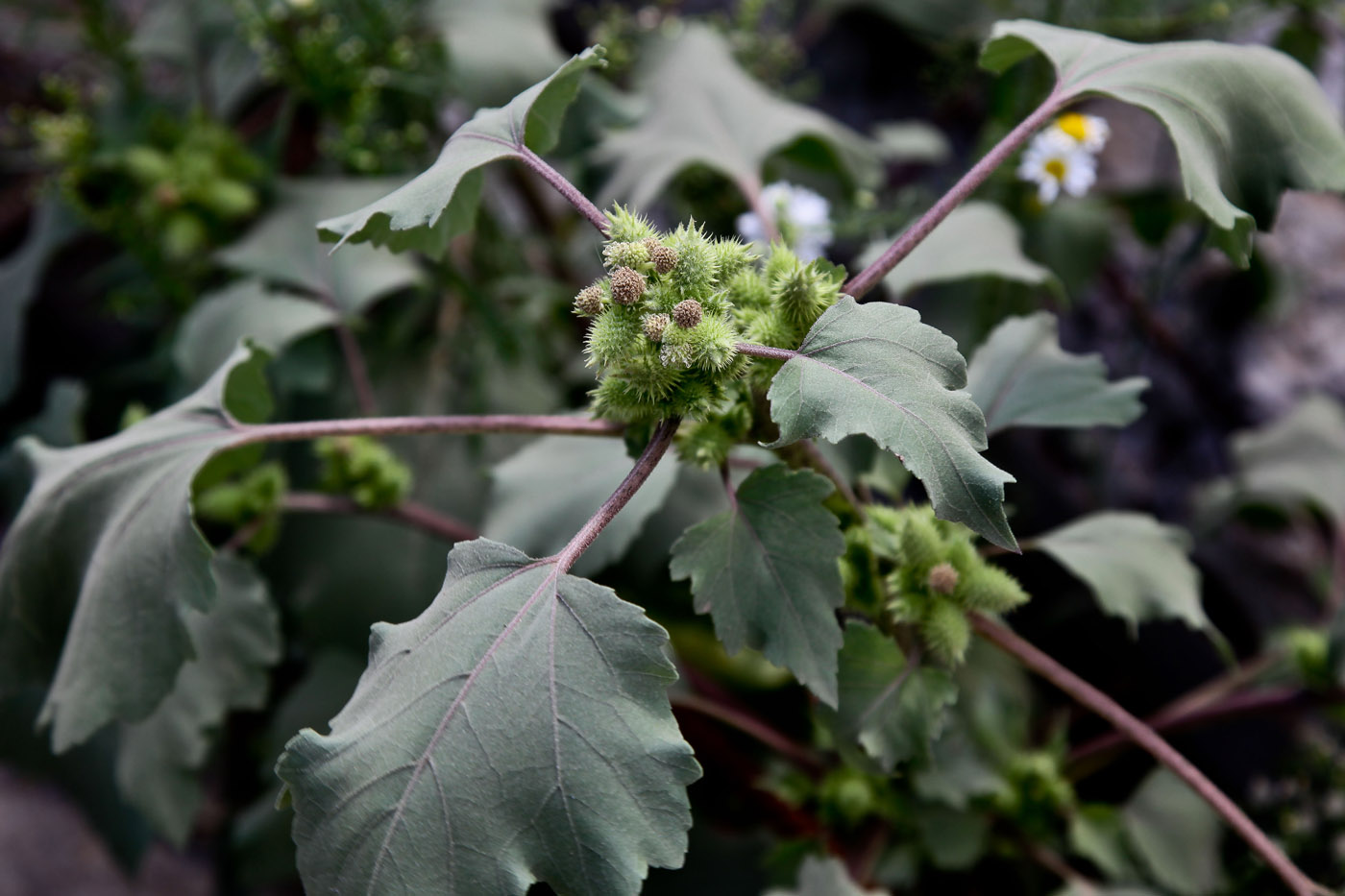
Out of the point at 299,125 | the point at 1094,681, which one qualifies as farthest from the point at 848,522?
the point at 299,125

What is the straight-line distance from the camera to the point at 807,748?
3.87 ft

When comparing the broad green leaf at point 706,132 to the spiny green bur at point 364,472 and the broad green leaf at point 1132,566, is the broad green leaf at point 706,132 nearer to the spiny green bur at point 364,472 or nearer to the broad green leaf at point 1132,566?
the spiny green bur at point 364,472

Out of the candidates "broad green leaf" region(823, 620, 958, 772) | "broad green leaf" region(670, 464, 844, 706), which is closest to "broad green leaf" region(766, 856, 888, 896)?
"broad green leaf" region(823, 620, 958, 772)

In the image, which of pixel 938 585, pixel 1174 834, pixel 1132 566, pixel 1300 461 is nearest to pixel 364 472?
pixel 938 585

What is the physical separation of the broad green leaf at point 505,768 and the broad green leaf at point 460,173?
0.29m

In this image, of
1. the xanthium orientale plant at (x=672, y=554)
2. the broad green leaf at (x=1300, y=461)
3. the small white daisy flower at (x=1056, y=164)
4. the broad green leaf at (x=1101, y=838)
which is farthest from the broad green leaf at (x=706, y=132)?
the broad green leaf at (x=1101, y=838)

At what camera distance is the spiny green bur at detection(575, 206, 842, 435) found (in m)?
0.60

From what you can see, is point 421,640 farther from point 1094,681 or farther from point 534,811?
point 1094,681

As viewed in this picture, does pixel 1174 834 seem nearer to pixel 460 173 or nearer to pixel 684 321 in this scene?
pixel 684 321

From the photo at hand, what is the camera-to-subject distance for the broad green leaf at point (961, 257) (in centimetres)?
95

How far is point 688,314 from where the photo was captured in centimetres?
59

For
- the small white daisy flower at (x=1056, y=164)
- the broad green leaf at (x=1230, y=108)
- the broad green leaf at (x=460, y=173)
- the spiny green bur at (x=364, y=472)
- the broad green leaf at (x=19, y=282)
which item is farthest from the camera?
the broad green leaf at (x=19, y=282)

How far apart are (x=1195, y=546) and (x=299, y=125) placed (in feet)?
5.56

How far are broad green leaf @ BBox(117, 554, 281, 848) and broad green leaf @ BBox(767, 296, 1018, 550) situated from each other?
64 centimetres
